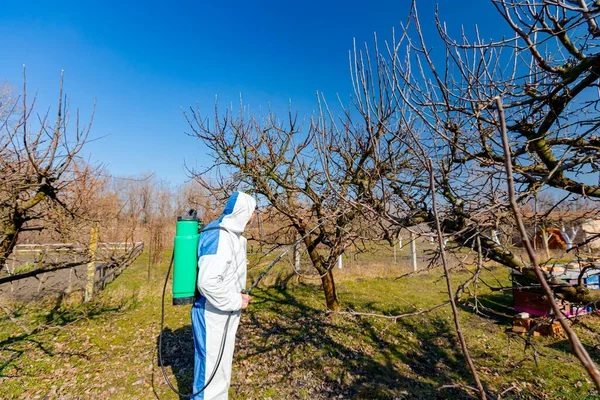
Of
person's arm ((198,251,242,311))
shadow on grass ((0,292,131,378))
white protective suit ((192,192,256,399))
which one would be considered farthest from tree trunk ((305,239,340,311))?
shadow on grass ((0,292,131,378))

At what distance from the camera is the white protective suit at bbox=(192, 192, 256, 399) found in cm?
294

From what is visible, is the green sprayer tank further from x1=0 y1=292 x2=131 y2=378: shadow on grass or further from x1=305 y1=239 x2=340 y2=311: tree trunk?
x1=305 y1=239 x2=340 y2=311: tree trunk

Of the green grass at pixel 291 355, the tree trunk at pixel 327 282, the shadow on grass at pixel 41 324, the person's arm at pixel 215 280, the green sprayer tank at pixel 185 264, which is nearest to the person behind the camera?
the person's arm at pixel 215 280

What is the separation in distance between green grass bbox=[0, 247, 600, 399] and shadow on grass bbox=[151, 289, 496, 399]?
0.06 feet

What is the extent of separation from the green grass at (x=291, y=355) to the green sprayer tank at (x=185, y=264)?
1.23 metres

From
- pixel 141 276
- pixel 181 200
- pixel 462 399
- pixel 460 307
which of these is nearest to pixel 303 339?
pixel 462 399

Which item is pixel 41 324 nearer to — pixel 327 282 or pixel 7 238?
pixel 7 238

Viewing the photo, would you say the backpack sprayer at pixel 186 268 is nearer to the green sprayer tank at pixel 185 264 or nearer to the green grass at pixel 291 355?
the green sprayer tank at pixel 185 264

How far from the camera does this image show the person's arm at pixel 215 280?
9.54 ft

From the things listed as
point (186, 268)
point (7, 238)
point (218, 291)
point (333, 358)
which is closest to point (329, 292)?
point (333, 358)


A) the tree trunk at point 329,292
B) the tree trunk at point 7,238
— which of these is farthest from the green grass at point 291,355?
the tree trunk at point 7,238

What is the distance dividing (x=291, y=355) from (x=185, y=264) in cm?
307

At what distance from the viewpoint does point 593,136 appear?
2.56 meters

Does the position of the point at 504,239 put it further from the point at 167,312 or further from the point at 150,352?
the point at 167,312
